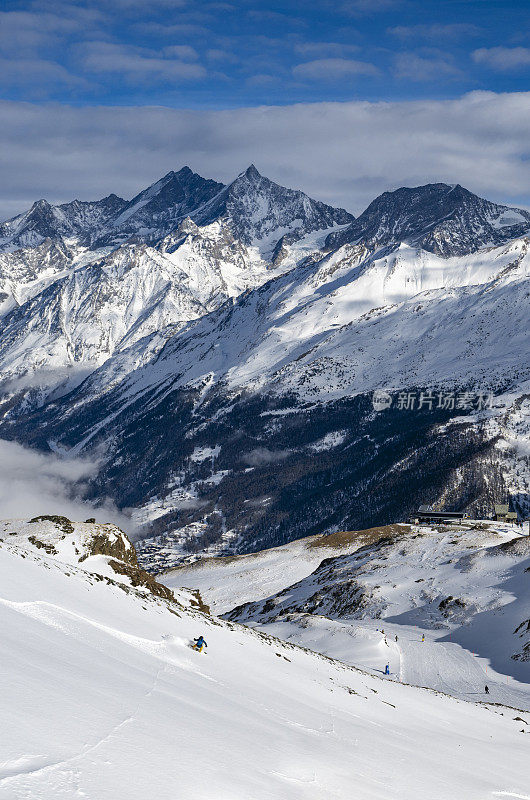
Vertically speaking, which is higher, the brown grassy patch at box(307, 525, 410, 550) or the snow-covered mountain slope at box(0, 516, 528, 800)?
the snow-covered mountain slope at box(0, 516, 528, 800)

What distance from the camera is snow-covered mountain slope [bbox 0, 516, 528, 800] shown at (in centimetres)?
1241

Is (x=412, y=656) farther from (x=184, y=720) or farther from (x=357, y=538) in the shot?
(x=357, y=538)

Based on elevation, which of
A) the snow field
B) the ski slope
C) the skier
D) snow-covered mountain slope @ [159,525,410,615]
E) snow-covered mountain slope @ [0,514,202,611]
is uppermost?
the snow field

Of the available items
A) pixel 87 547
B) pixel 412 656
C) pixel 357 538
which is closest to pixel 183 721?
pixel 87 547

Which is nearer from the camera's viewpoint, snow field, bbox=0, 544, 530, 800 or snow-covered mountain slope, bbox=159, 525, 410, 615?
snow field, bbox=0, 544, 530, 800

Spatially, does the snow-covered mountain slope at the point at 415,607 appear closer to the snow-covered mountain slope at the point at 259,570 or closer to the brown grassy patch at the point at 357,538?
the snow-covered mountain slope at the point at 259,570

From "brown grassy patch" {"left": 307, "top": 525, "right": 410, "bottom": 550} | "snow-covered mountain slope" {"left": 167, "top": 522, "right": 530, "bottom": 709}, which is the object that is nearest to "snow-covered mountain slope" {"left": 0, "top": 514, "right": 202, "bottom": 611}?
"snow-covered mountain slope" {"left": 167, "top": 522, "right": 530, "bottom": 709}

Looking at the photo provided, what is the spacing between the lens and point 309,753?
1866 cm

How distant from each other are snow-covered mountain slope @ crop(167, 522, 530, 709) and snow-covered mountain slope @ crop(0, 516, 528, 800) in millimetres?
27394

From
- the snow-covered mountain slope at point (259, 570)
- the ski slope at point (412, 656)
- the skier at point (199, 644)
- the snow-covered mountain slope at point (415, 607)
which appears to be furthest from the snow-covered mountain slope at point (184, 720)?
the snow-covered mountain slope at point (259, 570)

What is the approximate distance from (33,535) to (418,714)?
4140 centimetres

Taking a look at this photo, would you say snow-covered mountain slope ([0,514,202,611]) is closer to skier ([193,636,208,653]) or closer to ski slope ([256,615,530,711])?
ski slope ([256,615,530,711])

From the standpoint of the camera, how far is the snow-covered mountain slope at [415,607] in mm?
68875

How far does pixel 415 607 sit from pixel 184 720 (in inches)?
3354
